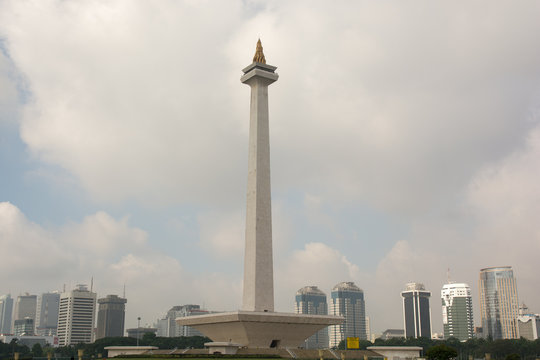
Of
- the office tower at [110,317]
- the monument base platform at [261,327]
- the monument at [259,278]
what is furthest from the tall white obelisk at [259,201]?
the office tower at [110,317]

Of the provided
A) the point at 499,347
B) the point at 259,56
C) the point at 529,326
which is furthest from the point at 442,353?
the point at 529,326

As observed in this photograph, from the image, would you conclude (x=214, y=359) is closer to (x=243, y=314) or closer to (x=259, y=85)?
(x=243, y=314)

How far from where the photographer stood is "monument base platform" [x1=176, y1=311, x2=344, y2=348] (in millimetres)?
46281

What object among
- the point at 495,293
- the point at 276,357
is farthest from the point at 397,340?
the point at 495,293

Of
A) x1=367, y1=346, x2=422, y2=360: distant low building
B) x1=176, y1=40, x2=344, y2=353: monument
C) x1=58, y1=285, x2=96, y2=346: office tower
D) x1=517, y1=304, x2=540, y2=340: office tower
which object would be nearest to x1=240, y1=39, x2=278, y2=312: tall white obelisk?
x1=176, y1=40, x2=344, y2=353: monument

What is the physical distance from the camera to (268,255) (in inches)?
2018

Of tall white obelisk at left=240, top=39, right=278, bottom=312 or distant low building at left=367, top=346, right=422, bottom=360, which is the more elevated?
tall white obelisk at left=240, top=39, right=278, bottom=312

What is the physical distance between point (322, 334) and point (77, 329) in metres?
82.8

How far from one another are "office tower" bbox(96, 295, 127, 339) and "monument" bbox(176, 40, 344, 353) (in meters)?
147

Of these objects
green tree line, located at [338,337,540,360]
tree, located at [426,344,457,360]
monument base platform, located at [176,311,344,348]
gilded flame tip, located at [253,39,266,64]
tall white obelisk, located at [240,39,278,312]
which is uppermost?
gilded flame tip, located at [253,39,266,64]

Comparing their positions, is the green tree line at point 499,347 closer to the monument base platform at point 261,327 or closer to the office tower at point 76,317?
the monument base platform at point 261,327

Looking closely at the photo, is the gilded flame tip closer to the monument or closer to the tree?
the monument

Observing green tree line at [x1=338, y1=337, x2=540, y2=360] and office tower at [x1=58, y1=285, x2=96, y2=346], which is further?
office tower at [x1=58, y1=285, x2=96, y2=346]

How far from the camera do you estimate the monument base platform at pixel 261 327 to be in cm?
4628
